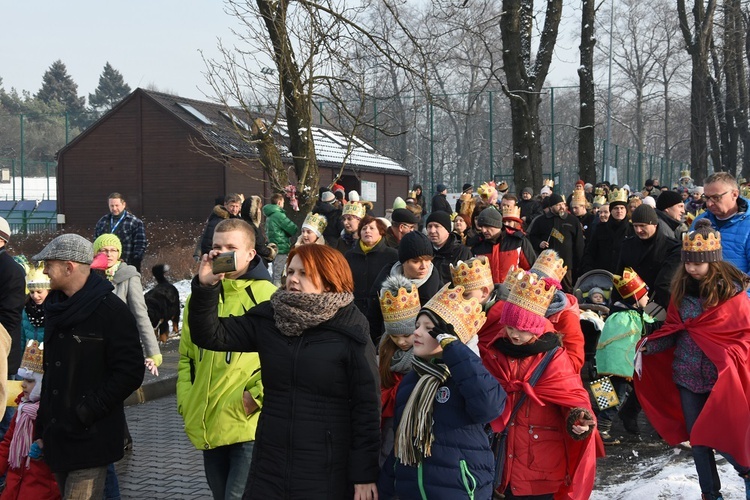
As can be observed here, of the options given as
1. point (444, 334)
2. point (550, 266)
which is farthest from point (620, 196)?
point (444, 334)

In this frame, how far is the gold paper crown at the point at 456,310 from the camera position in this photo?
4.05 metres

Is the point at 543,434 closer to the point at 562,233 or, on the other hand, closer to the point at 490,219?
the point at 490,219

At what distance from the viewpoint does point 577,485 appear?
475 cm

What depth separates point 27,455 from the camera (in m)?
5.38

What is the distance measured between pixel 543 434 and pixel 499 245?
447cm

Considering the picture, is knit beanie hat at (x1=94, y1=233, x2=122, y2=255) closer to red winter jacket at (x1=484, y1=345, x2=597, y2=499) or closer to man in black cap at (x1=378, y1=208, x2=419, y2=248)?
man in black cap at (x1=378, y1=208, x2=419, y2=248)

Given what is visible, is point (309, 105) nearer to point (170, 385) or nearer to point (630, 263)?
point (170, 385)

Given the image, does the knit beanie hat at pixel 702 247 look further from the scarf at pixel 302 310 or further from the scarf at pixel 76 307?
the scarf at pixel 76 307

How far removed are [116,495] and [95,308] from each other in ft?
4.11

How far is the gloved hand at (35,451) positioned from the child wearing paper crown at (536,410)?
2.57 metres

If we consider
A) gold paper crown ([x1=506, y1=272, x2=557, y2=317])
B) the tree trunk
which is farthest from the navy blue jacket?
the tree trunk

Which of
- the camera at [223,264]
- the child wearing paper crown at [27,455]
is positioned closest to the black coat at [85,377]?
the child wearing paper crown at [27,455]

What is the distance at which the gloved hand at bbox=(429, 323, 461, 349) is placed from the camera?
396cm

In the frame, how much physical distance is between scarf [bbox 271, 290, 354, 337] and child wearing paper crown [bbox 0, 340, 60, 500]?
2104 mm
